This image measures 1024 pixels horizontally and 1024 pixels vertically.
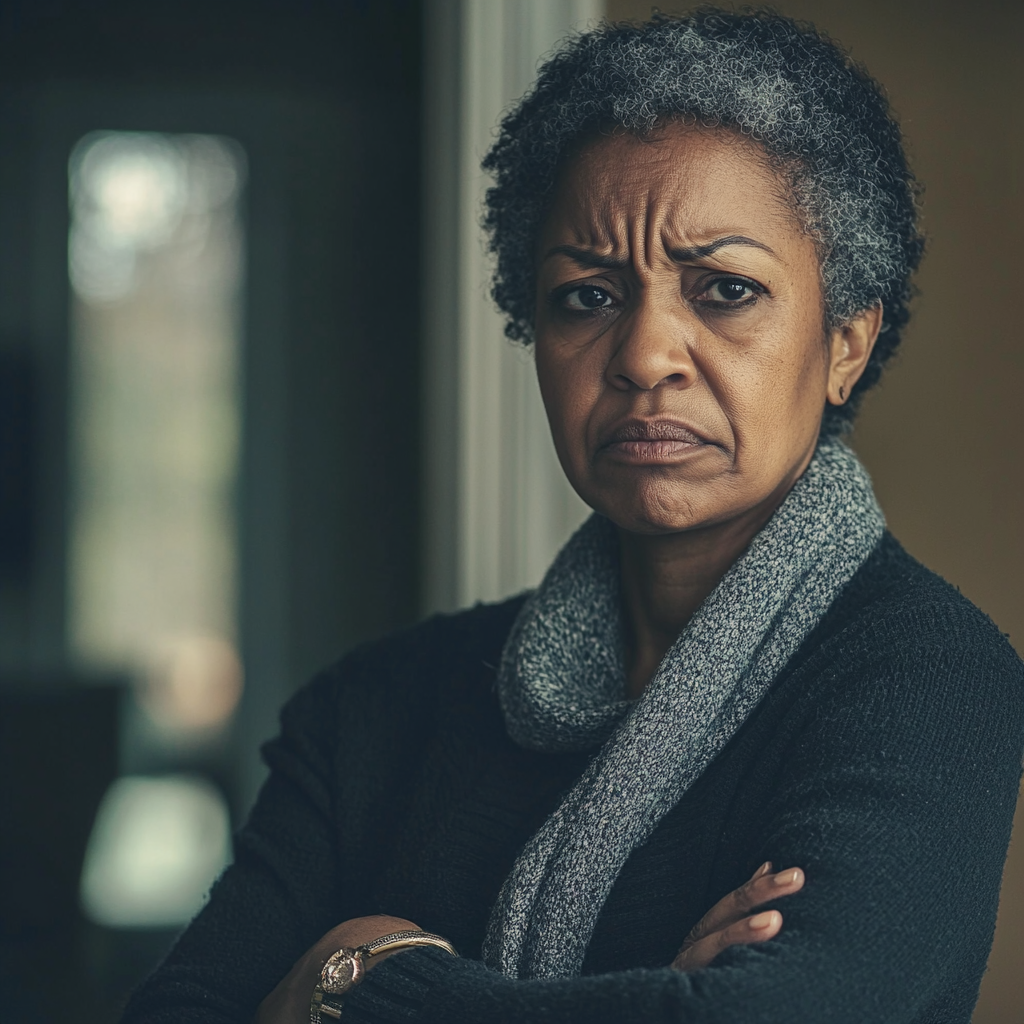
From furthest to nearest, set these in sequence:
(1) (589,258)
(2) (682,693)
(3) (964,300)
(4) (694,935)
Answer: (3) (964,300) → (1) (589,258) → (2) (682,693) → (4) (694,935)

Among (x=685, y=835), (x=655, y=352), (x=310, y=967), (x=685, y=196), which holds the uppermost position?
(x=685, y=196)

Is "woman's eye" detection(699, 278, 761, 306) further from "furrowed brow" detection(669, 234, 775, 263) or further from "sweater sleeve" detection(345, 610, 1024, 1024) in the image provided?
"sweater sleeve" detection(345, 610, 1024, 1024)

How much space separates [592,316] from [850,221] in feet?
0.89

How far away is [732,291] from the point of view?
1200mm

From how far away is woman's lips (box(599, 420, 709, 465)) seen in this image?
3.95 feet

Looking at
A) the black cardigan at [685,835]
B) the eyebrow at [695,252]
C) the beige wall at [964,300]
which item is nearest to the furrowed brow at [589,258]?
the eyebrow at [695,252]

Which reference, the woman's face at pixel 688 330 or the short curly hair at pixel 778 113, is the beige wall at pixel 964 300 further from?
the woman's face at pixel 688 330

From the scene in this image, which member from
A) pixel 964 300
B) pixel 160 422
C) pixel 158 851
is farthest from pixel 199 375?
pixel 964 300

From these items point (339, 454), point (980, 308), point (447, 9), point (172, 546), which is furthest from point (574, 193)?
point (172, 546)

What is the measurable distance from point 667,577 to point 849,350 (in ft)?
1.01

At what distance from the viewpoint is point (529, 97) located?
139 cm

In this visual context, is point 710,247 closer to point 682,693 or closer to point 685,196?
point 685,196

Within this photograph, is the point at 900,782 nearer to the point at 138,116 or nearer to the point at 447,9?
the point at 447,9

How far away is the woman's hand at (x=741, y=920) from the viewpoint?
3.05ft
